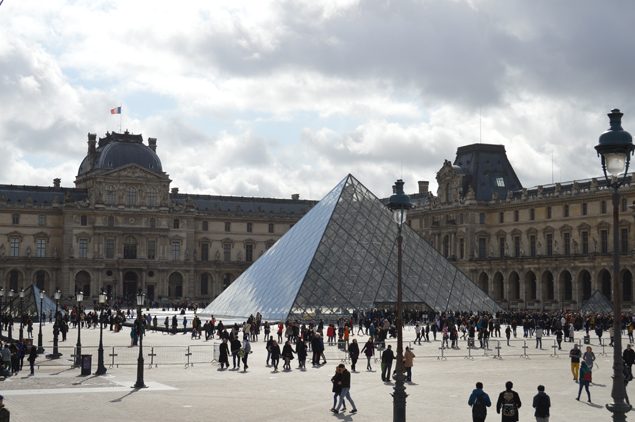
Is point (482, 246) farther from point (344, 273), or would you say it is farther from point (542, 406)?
point (542, 406)

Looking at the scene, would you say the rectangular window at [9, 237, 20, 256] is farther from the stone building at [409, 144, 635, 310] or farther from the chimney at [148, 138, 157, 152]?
the stone building at [409, 144, 635, 310]

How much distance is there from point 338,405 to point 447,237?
206 ft

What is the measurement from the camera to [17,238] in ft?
264

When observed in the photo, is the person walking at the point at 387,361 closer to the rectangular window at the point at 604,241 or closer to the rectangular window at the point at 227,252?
the rectangular window at the point at 604,241

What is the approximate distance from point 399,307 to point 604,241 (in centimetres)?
5392

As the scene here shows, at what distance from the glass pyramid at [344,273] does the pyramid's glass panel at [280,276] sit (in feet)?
0.16

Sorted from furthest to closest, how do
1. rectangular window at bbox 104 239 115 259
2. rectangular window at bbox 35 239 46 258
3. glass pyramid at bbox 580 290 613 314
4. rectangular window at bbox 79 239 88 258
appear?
rectangular window at bbox 104 239 115 259 < rectangular window at bbox 79 239 88 258 < rectangular window at bbox 35 239 46 258 < glass pyramid at bbox 580 290 613 314

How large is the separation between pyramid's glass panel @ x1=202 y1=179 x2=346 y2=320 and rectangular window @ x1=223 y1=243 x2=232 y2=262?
1489 inches

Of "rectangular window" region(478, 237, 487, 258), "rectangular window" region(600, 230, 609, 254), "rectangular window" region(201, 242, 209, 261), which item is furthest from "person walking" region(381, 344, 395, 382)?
"rectangular window" region(201, 242, 209, 261)

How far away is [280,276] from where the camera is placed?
146 feet

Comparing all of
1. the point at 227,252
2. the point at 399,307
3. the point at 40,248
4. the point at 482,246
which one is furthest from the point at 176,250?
the point at 399,307

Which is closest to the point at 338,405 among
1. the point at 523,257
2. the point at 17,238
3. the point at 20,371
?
the point at 20,371

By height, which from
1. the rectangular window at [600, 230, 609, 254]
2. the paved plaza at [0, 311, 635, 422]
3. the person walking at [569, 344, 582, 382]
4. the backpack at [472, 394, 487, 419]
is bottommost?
the paved plaza at [0, 311, 635, 422]

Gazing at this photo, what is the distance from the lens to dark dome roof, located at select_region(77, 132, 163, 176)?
272 ft
